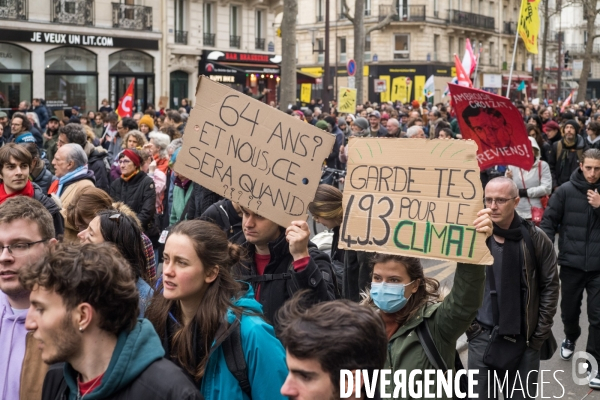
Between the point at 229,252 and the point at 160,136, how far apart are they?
21.8ft

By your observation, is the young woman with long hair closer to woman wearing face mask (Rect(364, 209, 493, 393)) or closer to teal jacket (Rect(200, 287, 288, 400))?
teal jacket (Rect(200, 287, 288, 400))

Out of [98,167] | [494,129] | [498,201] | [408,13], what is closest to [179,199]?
[98,167]

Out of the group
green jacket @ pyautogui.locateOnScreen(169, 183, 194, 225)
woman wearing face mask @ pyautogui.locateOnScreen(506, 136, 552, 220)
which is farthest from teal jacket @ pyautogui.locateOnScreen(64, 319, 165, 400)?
woman wearing face mask @ pyautogui.locateOnScreen(506, 136, 552, 220)

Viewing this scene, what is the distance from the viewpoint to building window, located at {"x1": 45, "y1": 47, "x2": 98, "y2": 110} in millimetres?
30703

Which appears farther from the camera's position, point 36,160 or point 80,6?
point 80,6

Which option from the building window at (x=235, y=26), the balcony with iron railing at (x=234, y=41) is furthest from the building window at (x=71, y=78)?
the building window at (x=235, y=26)

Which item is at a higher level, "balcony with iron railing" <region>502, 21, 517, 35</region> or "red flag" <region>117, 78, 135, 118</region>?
"balcony with iron railing" <region>502, 21, 517, 35</region>

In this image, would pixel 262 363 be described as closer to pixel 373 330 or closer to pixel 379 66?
pixel 373 330

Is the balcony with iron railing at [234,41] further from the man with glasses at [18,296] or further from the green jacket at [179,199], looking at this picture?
the man with glasses at [18,296]

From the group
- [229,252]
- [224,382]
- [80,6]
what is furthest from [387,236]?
[80,6]

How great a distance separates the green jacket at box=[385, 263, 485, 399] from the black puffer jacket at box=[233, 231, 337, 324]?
53 centimetres

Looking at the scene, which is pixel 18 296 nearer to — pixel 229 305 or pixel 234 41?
pixel 229 305

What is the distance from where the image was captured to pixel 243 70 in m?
37.1

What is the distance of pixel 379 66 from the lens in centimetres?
5669
